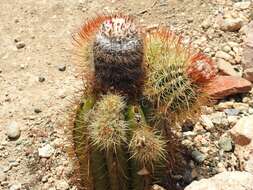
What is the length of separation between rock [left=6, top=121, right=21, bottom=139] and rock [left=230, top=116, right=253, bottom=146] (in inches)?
50.6

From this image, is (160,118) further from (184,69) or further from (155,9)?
(155,9)

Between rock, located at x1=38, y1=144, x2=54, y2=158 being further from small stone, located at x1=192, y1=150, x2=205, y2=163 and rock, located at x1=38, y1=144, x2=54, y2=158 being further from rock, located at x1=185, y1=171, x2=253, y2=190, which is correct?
rock, located at x1=185, y1=171, x2=253, y2=190

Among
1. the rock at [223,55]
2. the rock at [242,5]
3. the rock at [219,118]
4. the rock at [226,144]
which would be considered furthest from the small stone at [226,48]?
the rock at [226,144]

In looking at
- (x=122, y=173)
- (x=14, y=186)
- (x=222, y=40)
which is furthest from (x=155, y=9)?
(x=122, y=173)

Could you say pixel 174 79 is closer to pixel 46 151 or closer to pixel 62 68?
pixel 46 151

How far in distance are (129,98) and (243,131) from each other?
2.57ft

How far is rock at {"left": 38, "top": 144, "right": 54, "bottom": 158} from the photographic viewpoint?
3297 mm

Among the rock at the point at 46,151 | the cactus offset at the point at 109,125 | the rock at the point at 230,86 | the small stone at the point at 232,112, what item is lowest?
the rock at the point at 46,151

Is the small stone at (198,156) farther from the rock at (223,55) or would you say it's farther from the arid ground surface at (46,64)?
the rock at (223,55)

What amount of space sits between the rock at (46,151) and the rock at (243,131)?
1035 mm

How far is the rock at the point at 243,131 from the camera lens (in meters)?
2.93

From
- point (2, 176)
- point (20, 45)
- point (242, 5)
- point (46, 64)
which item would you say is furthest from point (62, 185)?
point (242, 5)

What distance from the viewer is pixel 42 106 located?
145 inches

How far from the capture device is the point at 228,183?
2.31 metres
